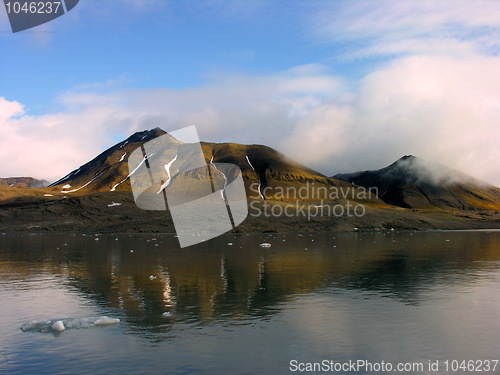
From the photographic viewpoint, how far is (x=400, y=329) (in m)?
20.8

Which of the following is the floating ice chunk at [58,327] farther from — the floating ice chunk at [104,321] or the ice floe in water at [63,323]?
the floating ice chunk at [104,321]

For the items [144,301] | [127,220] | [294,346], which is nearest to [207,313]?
[144,301]

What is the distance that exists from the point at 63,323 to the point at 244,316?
26.7ft

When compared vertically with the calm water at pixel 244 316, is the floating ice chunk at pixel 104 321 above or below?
above

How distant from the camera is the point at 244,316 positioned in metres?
23.3

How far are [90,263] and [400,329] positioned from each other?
36.2m

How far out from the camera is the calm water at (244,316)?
55.9ft

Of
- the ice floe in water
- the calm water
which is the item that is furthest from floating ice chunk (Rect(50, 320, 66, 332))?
the calm water

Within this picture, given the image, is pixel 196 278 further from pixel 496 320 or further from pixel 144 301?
pixel 496 320

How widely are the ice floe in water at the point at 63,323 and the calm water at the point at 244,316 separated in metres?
0.36

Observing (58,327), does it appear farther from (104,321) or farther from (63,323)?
(104,321)

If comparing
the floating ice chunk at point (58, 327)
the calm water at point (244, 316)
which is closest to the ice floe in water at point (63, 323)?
the floating ice chunk at point (58, 327)

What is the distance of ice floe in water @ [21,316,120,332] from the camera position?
816 inches

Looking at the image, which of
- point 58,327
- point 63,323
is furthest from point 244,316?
point 58,327
